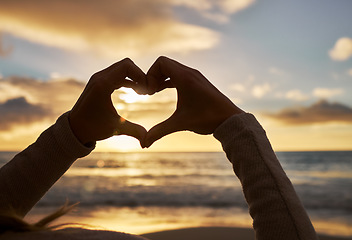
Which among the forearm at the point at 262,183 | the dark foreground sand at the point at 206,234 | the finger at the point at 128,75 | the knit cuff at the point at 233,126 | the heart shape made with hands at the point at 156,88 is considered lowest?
the dark foreground sand at the point at 206,234

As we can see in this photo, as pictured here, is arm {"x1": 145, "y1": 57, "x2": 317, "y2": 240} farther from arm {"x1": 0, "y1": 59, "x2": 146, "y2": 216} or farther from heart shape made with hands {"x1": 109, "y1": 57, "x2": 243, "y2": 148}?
arm {"x1": 0, "y1": 59, "x2": 146, "y2": 216}

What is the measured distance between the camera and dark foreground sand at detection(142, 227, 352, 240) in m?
5.48

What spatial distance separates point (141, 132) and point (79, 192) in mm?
13950

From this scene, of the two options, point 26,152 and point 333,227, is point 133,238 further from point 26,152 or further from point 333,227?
point 333,227

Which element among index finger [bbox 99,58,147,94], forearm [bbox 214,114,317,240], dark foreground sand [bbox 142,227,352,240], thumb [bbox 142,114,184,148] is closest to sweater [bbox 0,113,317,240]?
forearm [bbox 214,114,317,240]

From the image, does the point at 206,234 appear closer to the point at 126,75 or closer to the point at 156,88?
the point at 156,88

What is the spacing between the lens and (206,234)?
5.62 metres

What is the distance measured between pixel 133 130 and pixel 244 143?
47 centimetres

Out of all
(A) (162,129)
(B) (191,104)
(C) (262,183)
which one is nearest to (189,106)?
(B) (191,104)

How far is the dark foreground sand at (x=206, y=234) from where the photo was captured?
5.48m

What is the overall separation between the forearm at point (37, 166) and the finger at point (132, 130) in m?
0.25

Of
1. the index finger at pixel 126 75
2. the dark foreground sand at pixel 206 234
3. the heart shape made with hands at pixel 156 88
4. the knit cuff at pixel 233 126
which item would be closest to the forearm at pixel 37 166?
the heart shape made with hands at pixel 156 88

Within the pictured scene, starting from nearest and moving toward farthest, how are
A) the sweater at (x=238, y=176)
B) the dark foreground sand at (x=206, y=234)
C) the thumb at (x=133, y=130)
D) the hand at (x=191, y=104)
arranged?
1. the sweater at (x=238, y=176)
2. the hand at (x=191, y=104)
3. the thumb at (x=133, y=130)
4. the dark foreground sand at (x=206, y=234)

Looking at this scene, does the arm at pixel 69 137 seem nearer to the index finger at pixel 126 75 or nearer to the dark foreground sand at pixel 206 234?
the index finger at pixel 126 75
